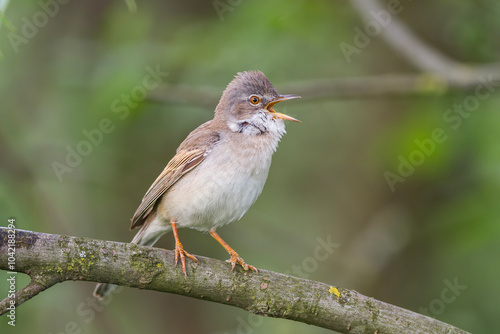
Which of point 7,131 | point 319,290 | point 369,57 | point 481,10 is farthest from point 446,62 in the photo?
point 7,131

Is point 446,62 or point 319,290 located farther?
point 446,62

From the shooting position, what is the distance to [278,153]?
9695mm

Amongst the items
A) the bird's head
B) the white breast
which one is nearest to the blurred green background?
the bird's head

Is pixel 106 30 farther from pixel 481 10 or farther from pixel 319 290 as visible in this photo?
pixel 319 290

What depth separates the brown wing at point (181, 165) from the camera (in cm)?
532

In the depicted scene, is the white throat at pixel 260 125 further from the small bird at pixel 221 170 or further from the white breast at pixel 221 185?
the white breast at pixel 221 185

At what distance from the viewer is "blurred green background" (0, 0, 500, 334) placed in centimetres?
677

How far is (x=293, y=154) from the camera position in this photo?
9812 mm

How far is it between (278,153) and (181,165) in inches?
176

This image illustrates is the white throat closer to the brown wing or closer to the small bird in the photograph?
the small bird

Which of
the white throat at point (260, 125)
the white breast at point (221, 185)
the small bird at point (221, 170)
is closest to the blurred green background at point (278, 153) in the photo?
the small bird at point (221, 170)

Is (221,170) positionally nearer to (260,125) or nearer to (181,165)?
(181,165)

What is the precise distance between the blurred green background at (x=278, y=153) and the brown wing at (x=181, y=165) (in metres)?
1.35

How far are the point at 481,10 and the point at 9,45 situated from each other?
18.7 ft
